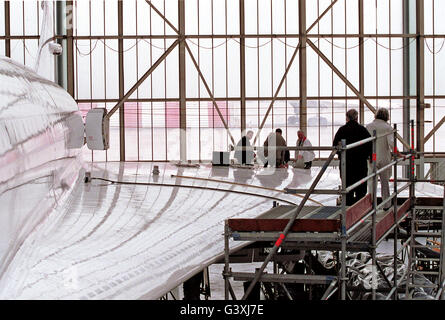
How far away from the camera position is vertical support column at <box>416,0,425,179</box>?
1210 inches

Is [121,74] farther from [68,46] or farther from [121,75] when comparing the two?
[68,46]

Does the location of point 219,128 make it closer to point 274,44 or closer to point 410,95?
point 274,44

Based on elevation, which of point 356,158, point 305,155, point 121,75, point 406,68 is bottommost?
point 305,155

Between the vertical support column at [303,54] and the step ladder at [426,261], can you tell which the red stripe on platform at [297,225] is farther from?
the vertical support column at [303,54]

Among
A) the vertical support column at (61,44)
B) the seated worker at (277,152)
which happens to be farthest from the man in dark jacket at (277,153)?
the vertical support column at (61,44)

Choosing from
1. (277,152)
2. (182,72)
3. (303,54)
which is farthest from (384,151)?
(182,72)

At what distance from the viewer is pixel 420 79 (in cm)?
3139

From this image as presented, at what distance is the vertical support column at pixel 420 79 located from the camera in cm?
3073

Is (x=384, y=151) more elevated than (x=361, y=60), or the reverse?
(x=361, y=60)

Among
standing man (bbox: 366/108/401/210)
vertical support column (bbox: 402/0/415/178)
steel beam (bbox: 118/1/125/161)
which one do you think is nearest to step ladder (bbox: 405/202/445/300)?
standing man (bbox: 366/108/401/210)

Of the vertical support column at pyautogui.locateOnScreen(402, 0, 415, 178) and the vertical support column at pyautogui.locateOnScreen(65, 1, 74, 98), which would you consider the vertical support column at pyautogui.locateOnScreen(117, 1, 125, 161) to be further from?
the vertical support column at pyautogui.locateOnScreen(402, 0, 415, 178)

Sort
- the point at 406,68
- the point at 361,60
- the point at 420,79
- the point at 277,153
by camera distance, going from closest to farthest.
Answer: the point at 277,153, the point at 420,79, the point at 361,60, the point at 406,68

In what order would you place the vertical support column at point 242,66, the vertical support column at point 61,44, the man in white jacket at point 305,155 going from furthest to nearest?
the vertical support column at point 242,66 < the vertical support column at point 61,44 < the man in white jacket at point 305,155
